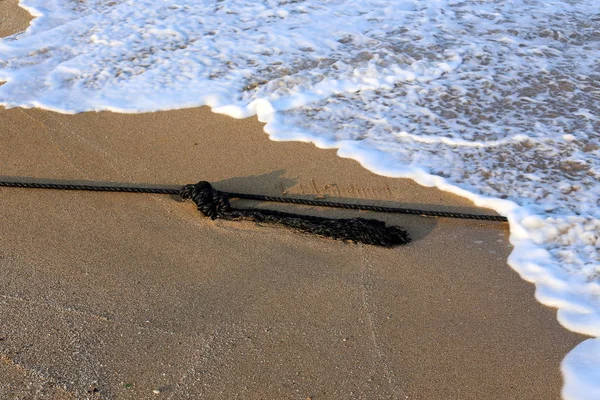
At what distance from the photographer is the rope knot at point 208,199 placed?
3092 millimetres

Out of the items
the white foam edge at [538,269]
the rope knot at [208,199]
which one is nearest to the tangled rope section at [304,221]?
the rope knot at [208,199]

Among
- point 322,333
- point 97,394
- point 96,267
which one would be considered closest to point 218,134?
point 96,267

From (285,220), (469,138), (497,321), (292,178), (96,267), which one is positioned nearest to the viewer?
(497,321)

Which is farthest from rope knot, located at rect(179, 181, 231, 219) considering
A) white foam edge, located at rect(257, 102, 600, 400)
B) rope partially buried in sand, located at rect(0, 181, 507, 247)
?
white foam edge, located at rect(257, 102, 600, 400)

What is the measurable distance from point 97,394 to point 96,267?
736 millimetres

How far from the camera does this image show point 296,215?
312cm

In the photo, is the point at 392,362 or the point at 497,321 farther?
the point at 497,321

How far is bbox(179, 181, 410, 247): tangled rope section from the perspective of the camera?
2963mm

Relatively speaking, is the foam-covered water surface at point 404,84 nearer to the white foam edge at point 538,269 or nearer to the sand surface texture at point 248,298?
the white foam edge at point 538,269

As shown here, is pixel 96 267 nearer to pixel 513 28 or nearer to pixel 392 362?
pixel 392 362

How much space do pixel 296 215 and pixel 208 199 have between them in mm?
434

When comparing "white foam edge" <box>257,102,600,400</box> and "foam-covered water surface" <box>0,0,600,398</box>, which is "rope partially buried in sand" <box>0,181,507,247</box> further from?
"foam-covered water surface" <box>0,0,600,398</box>

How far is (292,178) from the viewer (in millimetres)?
3455

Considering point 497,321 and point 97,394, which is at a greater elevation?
point 97,394
